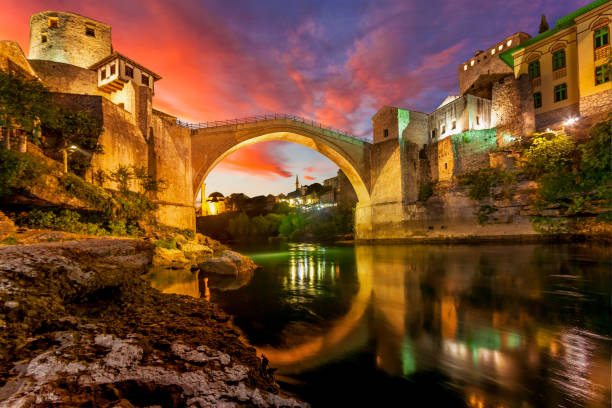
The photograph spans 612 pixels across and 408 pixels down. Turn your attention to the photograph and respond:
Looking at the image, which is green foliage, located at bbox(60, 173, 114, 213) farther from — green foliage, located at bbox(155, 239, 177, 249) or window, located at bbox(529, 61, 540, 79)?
window, located at bbox(529, 61, 540, 79)

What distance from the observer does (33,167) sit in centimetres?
739

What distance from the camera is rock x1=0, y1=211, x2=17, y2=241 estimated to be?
6.23m

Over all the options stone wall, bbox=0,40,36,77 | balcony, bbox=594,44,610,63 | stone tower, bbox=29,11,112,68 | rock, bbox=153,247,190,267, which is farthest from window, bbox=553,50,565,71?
stone tower, bbox=29,11,112,68

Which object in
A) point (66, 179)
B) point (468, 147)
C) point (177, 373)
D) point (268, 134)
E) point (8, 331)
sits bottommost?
point (177, 373)

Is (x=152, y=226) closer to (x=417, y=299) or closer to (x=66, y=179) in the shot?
(x=66, y=179)

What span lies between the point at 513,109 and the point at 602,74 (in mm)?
5140

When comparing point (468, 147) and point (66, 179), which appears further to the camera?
point (468, 147)

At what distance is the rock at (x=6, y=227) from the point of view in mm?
6234

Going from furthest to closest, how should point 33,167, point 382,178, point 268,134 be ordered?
point 382,178
point 268,134
point 33,167

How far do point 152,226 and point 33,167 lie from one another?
6.56m

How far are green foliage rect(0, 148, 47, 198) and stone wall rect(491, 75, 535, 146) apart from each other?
2816cm

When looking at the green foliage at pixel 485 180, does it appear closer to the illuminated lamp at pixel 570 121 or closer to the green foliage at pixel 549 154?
the green foliage at pixel 549 154

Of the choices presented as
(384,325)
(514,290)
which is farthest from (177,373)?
(514,290)

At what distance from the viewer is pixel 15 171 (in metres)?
6.94
